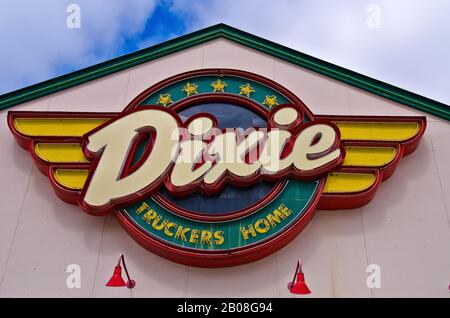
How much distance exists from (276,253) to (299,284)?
1511 millimetres

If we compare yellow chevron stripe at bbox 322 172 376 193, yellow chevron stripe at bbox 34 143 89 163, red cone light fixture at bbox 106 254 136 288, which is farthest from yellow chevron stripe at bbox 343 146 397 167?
yellow chevron stripe at bbox 34 143 89 163

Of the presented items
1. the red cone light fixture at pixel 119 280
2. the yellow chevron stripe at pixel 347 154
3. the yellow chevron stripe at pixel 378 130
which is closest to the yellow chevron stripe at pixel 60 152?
the yellow chevron stripe at pixel 347 154

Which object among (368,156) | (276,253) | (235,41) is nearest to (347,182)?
(368,156)

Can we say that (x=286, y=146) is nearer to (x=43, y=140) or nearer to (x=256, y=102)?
(x=256, y=102)

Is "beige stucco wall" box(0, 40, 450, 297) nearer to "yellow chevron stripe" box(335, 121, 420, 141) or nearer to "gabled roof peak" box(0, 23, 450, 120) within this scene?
"yellow chevron stripe" box(335, 121, 420, 141)

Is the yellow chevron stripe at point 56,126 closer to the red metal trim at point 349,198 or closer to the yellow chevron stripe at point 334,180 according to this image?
the yellow chevron stripe at point 334,180

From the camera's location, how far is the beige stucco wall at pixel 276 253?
10.6 m

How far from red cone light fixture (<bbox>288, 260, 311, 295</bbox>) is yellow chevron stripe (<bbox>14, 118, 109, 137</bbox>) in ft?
19.9

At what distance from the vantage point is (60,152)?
12.5 meters

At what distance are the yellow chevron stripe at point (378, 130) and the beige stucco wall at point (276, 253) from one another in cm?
57

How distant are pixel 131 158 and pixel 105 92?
281cm
